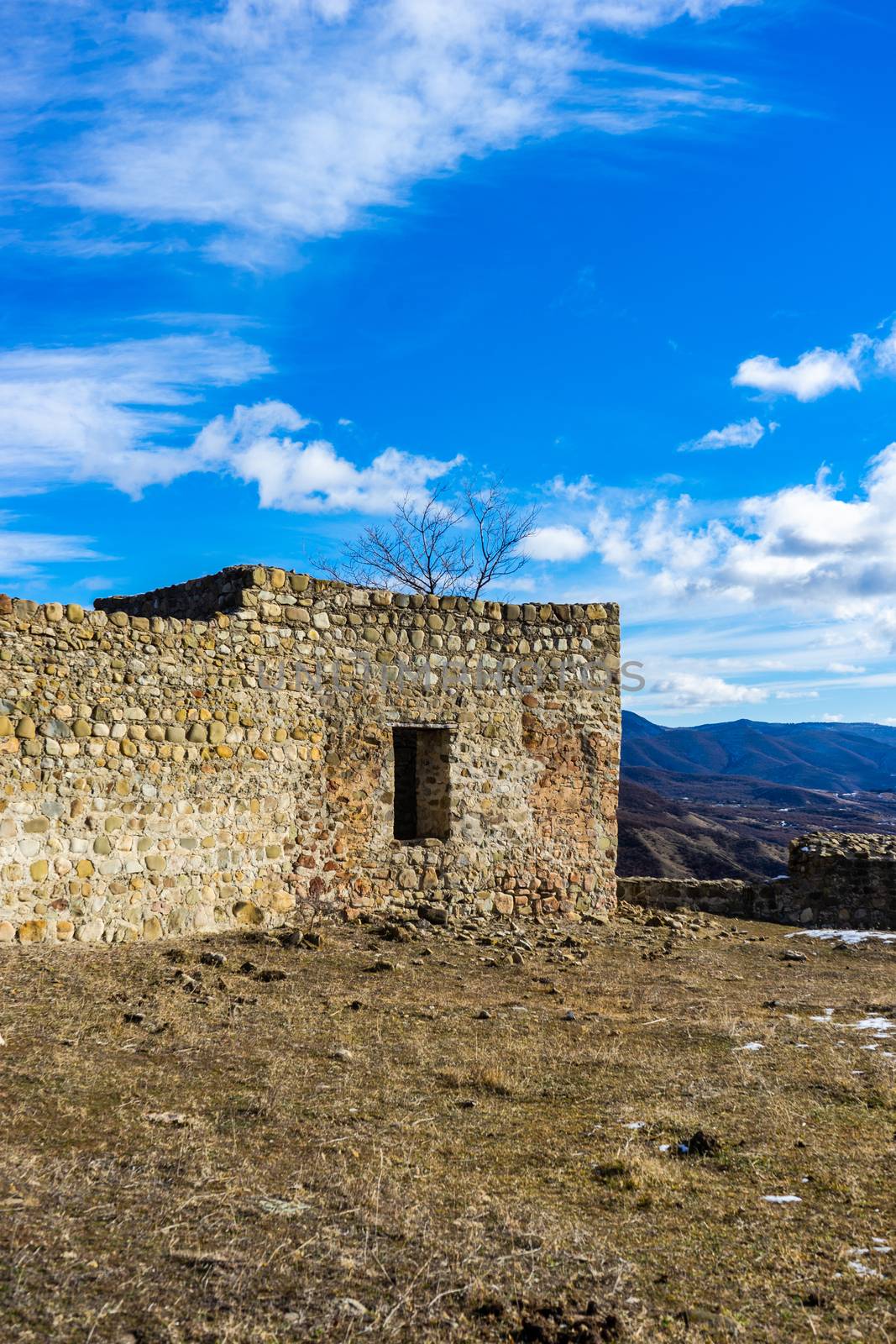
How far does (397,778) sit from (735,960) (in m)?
4.46

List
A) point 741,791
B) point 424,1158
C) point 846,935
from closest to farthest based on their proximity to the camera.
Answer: point 424,1158 < point 846,935 < point 741,791

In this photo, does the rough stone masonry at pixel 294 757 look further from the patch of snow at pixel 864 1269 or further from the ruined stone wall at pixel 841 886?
the patch of snow at pixel 864 1269

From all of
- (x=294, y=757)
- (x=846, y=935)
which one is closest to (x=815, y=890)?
(x=846, y=935)

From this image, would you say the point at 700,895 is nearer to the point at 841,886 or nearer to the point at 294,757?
the point at 841,886

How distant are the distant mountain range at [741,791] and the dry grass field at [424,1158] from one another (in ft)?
69.5

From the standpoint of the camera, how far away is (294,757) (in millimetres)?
10344

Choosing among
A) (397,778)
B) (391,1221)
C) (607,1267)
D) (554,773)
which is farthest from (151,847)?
(607,1267)

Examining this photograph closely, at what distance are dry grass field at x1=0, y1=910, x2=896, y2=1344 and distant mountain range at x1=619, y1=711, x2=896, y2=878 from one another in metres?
21.2

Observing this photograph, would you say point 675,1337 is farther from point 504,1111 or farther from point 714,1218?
point 504,1111

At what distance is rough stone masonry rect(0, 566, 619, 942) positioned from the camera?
27.7 ft

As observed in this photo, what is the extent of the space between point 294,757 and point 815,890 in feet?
27.9

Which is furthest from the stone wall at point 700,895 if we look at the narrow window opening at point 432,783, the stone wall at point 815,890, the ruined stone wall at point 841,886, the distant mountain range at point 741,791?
the distant mountain range at point 741,791

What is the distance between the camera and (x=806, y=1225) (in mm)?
3744

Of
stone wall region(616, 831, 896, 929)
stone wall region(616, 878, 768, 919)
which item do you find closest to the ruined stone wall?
stone wall region(616, 831, 896, 929)
